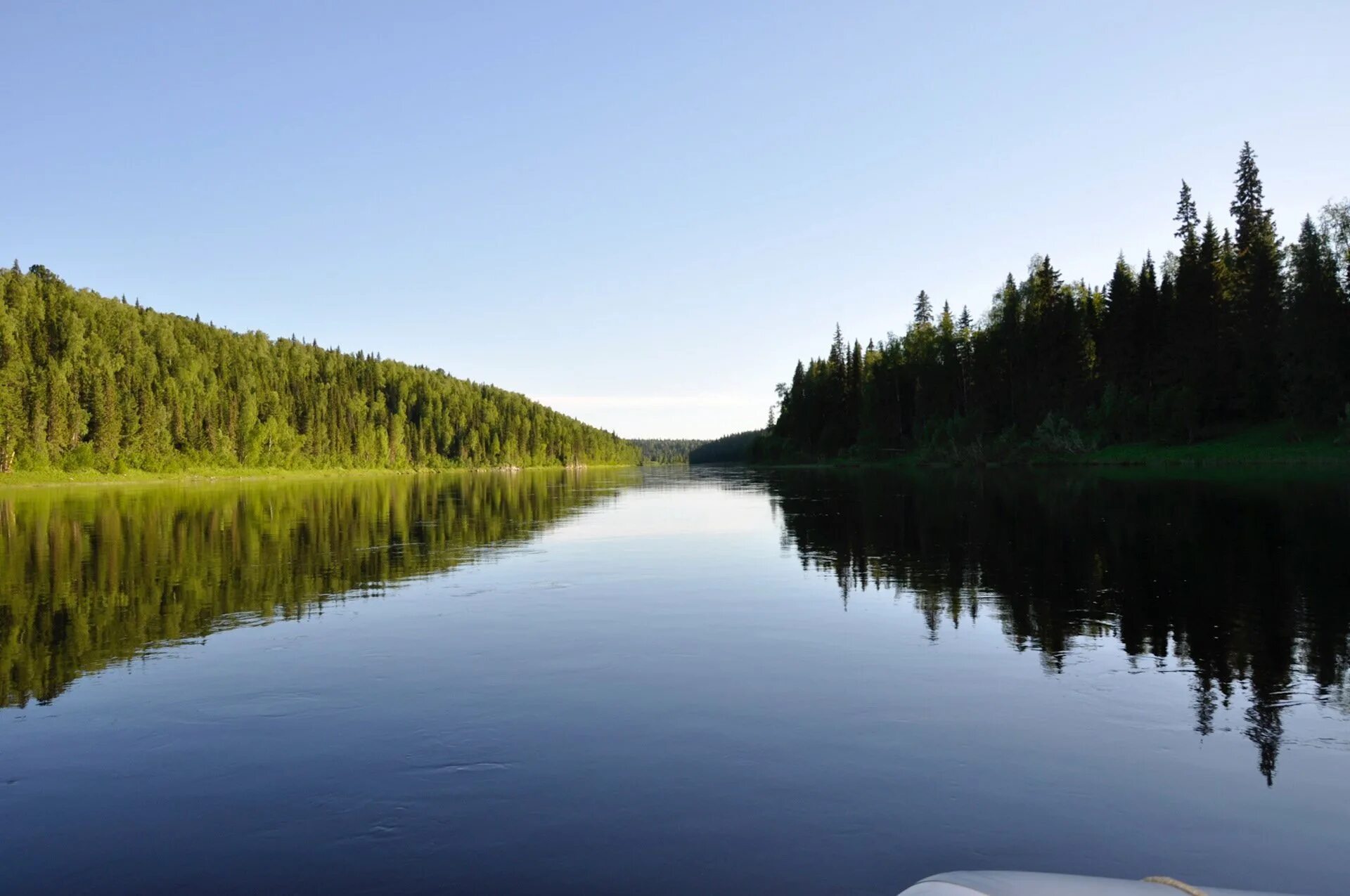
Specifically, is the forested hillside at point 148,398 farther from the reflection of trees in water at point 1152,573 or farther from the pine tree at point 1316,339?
the pine tree at point 1316,339

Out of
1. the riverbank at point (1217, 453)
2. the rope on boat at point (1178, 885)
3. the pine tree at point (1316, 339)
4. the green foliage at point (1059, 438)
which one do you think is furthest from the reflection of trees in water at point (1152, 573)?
the green foliage at point (1059, 438)

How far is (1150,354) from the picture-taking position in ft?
267

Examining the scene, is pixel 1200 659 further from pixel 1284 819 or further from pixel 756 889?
pixel 756 889

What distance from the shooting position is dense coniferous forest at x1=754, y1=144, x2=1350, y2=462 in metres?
64.2

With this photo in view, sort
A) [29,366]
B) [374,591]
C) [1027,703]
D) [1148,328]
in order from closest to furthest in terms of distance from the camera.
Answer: [1027,703] → [374,591] → [1148,328] → [29,366]

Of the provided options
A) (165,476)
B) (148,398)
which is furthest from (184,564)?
(148,398)

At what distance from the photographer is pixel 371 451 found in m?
174

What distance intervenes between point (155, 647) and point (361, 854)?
9.49 metres

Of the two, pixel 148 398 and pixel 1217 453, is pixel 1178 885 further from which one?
pixel 148 398

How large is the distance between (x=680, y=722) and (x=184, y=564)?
66.0ft

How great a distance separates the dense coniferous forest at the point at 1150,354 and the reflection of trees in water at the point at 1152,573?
33261mm

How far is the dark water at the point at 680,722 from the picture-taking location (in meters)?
6.04

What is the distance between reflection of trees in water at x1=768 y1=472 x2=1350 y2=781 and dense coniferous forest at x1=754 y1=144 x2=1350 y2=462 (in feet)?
109

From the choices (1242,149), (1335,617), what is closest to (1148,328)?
(1242,149)
